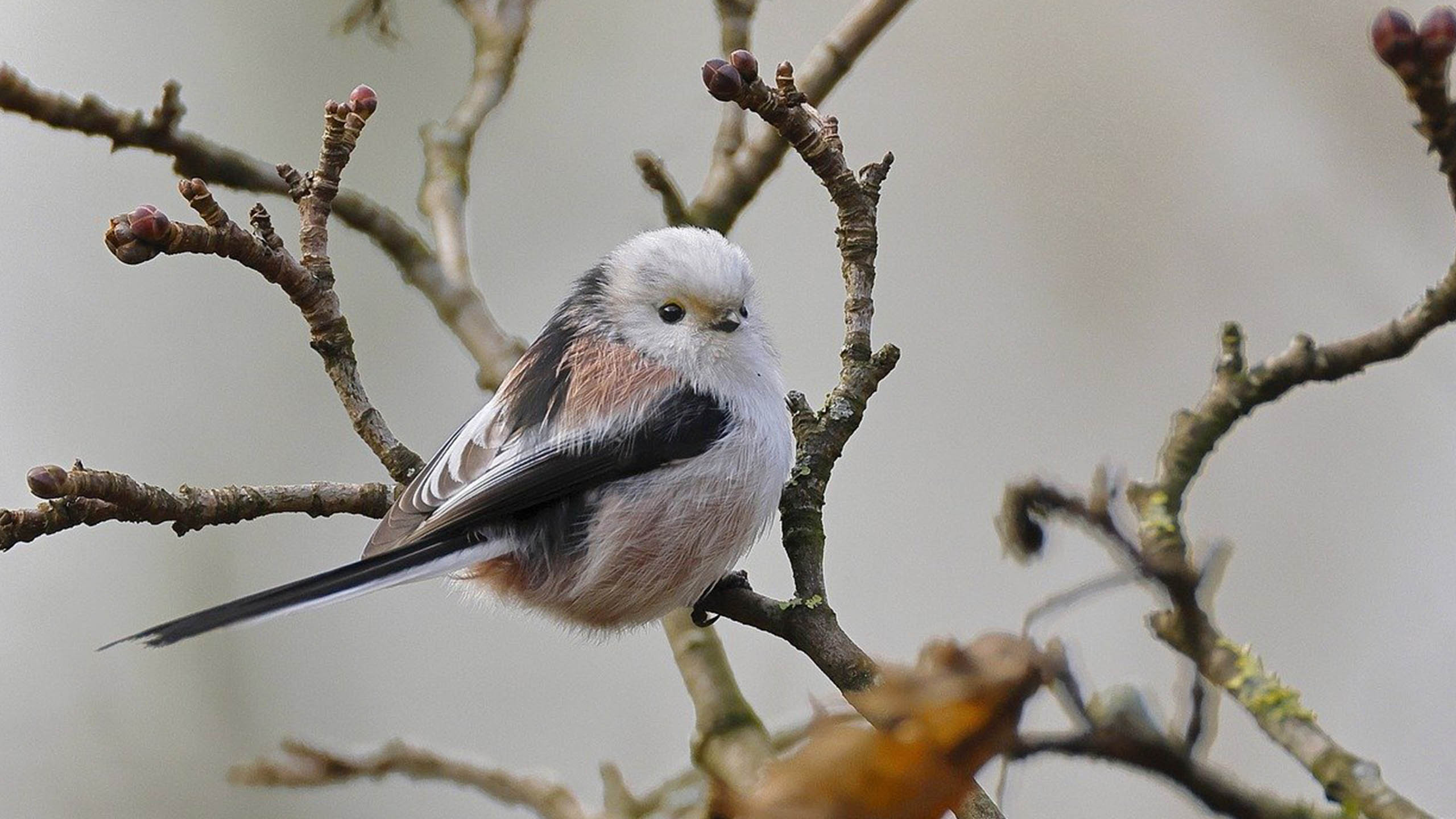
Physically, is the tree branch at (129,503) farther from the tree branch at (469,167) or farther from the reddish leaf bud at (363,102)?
the tree branch at (469,167)

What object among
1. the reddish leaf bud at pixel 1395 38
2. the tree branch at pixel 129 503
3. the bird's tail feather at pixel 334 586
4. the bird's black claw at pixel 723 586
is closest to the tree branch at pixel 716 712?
the bird's black claw at pixel 723 586

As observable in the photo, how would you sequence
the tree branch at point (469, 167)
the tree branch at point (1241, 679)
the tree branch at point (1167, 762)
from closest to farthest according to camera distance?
the tree branch at point (1167, 762) < the tree branch at point (1241, 679) < the tree branch at point (469, 167)

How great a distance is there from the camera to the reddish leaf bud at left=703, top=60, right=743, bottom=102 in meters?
1.24

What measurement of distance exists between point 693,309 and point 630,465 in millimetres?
253

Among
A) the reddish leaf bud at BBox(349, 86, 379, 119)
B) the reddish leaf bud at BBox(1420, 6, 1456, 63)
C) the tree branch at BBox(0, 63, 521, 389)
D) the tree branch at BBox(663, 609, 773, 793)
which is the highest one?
the tree branch at BBox(0, 63, 521, 389)

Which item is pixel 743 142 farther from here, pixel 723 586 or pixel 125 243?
pixel 125 243

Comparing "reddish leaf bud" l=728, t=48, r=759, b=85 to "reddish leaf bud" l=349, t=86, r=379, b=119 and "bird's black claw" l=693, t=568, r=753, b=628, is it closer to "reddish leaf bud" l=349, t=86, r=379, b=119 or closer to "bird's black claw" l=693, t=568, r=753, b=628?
"reddish leaf bud" l=349, t=86, r=379, b=119

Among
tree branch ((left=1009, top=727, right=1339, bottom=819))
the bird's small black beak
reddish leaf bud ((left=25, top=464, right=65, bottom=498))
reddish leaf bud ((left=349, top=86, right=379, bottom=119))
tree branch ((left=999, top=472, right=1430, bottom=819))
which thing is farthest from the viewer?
the bird's small black beak

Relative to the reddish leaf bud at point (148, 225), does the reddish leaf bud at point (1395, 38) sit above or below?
below

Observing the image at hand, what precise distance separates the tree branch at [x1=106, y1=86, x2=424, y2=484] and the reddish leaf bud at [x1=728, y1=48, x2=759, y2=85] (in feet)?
1.47

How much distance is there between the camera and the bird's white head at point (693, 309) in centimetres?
177

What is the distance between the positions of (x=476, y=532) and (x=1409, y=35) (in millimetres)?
1237

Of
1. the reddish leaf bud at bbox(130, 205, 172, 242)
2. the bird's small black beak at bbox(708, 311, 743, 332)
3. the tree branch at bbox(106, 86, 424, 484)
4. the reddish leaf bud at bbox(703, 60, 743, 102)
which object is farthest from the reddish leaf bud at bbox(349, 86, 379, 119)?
the bird's small black beak at bbox(708, 311, 743, 332)

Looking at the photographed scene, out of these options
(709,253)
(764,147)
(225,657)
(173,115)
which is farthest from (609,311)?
(225,657)
